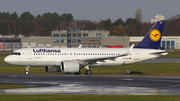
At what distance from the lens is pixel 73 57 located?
43.1m

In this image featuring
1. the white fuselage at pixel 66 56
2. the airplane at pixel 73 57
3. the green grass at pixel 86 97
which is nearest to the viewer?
the green grass at pixel 86 97

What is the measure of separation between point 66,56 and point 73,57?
3.45 feet

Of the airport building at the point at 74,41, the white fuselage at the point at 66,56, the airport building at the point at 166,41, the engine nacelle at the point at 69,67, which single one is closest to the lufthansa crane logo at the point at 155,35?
the white fuselage at the point at 66,56

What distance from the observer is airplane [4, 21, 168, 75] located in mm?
41594

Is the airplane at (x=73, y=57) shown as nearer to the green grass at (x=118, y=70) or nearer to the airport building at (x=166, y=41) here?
the green grass at (x=118, y=70)

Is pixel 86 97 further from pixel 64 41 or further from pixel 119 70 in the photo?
pixel 64 41

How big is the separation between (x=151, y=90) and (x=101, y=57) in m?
17.7

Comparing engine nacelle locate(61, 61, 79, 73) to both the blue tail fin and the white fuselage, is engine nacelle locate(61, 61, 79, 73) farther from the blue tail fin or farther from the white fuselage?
the blue tail fin

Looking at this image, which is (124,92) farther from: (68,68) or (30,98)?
(68,68)

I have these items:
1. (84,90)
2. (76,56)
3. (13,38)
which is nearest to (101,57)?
(76,56)

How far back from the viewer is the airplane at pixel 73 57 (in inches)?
1638

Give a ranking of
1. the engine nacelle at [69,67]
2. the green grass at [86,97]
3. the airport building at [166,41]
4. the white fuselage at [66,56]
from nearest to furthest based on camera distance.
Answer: the green grass at [86,97] < the engine nacelle at [69,67] < the white fuselage at [66,56] < the airport building at [166,41]

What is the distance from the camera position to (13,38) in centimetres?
16550

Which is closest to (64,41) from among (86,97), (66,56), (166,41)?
(166,41)
